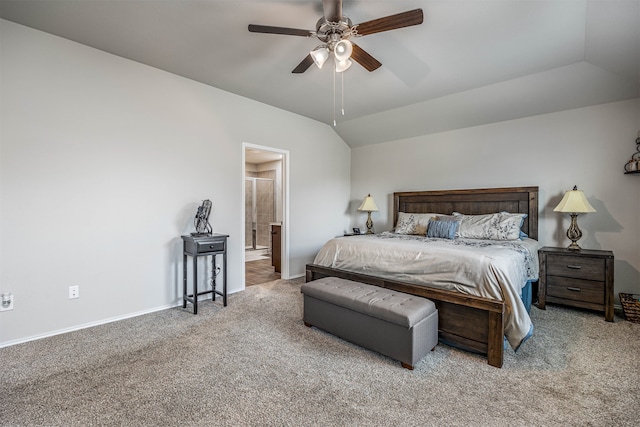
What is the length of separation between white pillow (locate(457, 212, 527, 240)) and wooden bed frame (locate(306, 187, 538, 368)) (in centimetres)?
28

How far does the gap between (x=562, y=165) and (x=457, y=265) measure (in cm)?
245

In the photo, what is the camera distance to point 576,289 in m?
3.11

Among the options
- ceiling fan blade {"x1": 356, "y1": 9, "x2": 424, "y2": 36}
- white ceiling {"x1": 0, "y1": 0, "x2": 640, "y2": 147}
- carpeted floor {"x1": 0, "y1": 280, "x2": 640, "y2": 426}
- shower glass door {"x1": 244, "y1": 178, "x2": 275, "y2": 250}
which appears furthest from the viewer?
shower glass door {"x1": 244, "y1": 178, "x2": 275, "y2": 250}

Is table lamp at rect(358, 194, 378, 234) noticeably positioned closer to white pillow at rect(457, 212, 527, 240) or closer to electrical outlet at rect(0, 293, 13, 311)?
white pillow at rect(457, 212, 527, 240)

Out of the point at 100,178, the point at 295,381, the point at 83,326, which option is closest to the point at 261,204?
the point at 100,178

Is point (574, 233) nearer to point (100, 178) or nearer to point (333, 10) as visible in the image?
point (333, 10)

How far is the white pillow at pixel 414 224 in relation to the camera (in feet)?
13.5

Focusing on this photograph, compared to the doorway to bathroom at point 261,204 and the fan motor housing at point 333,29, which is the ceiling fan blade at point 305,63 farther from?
the doorway to bathroom at point 261,204

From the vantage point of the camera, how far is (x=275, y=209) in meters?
7.19

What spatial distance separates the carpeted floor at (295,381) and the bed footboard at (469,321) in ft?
0.29

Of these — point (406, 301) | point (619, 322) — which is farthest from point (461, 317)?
point (619, 322)

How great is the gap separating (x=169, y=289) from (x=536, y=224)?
450 centimetres

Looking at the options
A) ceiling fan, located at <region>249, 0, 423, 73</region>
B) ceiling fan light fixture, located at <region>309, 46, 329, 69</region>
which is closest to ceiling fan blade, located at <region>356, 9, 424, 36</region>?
ceiling fan, located at <region>249, 0, 423, 73</region>

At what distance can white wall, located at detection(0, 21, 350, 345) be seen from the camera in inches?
96.8
